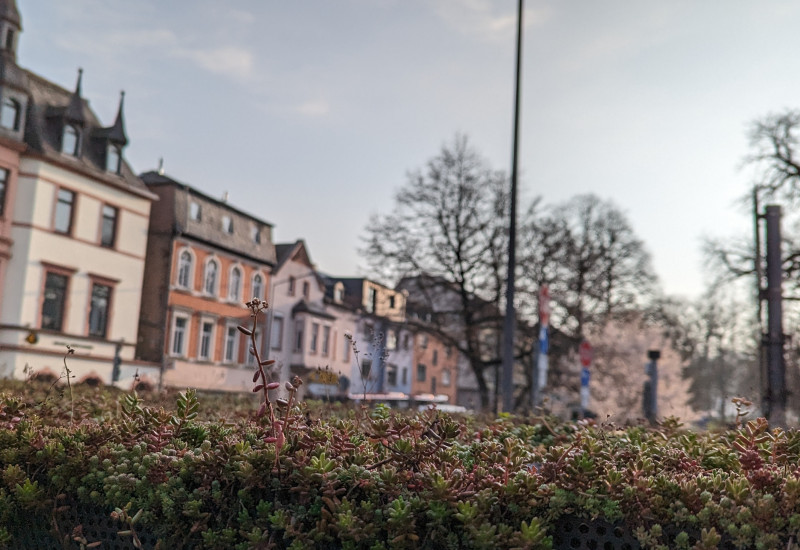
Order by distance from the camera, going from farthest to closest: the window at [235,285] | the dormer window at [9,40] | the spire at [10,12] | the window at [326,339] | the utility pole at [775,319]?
the window at [326,339] < the window at [235,285] < the dormer window at [9,40] < the spire at [10,12] < the utility pole at [775,319]

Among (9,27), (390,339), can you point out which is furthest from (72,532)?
(9,27)

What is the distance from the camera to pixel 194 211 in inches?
1780

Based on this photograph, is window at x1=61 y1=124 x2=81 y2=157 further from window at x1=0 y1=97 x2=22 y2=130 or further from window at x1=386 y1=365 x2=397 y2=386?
window at x1=386 y1=365 x2=397 y2=386

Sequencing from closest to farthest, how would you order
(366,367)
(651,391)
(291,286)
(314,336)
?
(366,367)
(651,391)
(291,286)
(314,336)

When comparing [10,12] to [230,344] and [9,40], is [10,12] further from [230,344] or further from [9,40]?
[230,344]

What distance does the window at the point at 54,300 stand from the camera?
35.0 m

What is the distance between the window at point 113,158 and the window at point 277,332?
51.9 feet

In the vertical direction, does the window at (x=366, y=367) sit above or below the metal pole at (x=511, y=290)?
below

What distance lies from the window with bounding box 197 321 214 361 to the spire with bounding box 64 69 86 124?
43.2 feet

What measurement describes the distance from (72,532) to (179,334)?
41720 mm

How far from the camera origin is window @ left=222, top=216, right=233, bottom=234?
47656 mm

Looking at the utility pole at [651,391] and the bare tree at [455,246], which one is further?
the bare tree at [455,246]

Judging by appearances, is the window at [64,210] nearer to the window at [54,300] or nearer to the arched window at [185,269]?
the window at [54,300]

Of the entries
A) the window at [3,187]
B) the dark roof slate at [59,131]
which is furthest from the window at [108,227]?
the window at [3,187]
